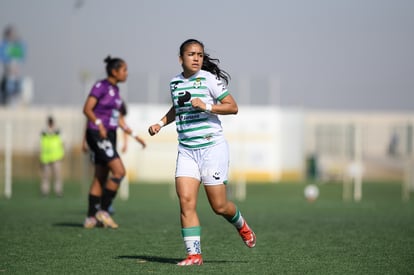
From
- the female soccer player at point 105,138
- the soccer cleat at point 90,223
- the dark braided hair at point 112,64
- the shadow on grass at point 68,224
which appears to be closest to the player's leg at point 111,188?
the female soccer player at point 105,138

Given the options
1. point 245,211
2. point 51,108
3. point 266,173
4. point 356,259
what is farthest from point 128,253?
point 51,108

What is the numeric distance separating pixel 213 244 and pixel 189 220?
89.5 inches

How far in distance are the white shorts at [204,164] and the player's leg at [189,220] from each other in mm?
89

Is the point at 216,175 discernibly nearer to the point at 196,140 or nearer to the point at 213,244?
the point at 196,140

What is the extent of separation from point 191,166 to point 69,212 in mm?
9291

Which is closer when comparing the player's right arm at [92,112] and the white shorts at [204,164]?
the white shorts at [204,164]

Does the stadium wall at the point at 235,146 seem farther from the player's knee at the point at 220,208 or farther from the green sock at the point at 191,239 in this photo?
the green sock at the point at 191,239

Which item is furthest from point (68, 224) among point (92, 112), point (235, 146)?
point (235, 146)

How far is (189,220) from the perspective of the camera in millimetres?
9023

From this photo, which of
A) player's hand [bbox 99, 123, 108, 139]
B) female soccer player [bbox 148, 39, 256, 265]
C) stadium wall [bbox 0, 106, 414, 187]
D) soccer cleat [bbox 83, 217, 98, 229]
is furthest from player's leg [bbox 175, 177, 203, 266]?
stadium wall [bbox 0, 106, 414, 187]

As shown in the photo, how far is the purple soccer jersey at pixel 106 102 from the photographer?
43.8 feet

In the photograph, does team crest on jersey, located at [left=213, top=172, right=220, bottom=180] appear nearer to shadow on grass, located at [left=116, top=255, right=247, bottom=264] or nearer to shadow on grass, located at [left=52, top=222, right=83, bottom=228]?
shadow on grass, located at [left=116, top=255, right=247, bottom=264]

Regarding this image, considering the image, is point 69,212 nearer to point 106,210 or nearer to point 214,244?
point 106,210

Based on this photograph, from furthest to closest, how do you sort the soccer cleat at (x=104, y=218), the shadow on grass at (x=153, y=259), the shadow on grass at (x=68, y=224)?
the shadow on grass at (x=68, y=224), the soccer cleat at (x=104, y=218), the shadow on grass at (x=153, y=259)
